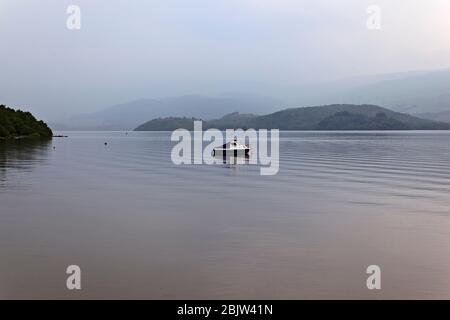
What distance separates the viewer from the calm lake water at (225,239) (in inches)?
733

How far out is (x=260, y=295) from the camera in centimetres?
1755

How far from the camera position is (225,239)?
1046 inches

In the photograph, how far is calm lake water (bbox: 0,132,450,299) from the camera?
18.6 meters
